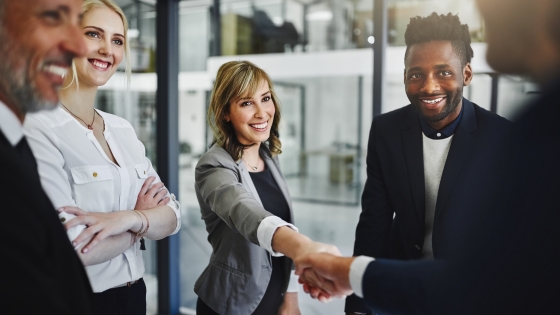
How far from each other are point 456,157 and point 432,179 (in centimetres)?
13

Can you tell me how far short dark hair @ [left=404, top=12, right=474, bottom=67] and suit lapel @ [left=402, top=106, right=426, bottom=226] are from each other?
0.90 feet

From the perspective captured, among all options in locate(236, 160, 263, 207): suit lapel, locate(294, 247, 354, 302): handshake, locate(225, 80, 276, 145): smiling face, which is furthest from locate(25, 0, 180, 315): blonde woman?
locate(294, 247, 354, 302): handshake

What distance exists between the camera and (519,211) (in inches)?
37.3

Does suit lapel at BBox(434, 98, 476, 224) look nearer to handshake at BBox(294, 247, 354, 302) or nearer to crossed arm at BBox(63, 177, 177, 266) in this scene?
handshake at BBox(294, 247, 354, 302)

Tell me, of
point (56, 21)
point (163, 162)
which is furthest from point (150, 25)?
point (56, 21)

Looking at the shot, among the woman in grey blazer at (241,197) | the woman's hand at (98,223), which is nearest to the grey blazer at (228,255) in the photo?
the woman in grey blazer at (241,197)

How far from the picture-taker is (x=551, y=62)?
0.92 meters

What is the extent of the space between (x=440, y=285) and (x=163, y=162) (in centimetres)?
242

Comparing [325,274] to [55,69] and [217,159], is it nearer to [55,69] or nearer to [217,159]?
[217,159]

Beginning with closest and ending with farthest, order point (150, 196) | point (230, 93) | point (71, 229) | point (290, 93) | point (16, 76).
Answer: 1. point (16, 76)
2. point (71, 229)
3. point (150, 196)
4. point (230, 93)
5. point (290, 93)

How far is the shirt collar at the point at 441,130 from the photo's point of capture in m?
1.62

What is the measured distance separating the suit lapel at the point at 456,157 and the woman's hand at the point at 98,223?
43.1 inches

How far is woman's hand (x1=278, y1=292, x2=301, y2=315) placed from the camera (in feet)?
6.38

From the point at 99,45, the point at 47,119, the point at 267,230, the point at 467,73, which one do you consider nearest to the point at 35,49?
the point at 47,119
